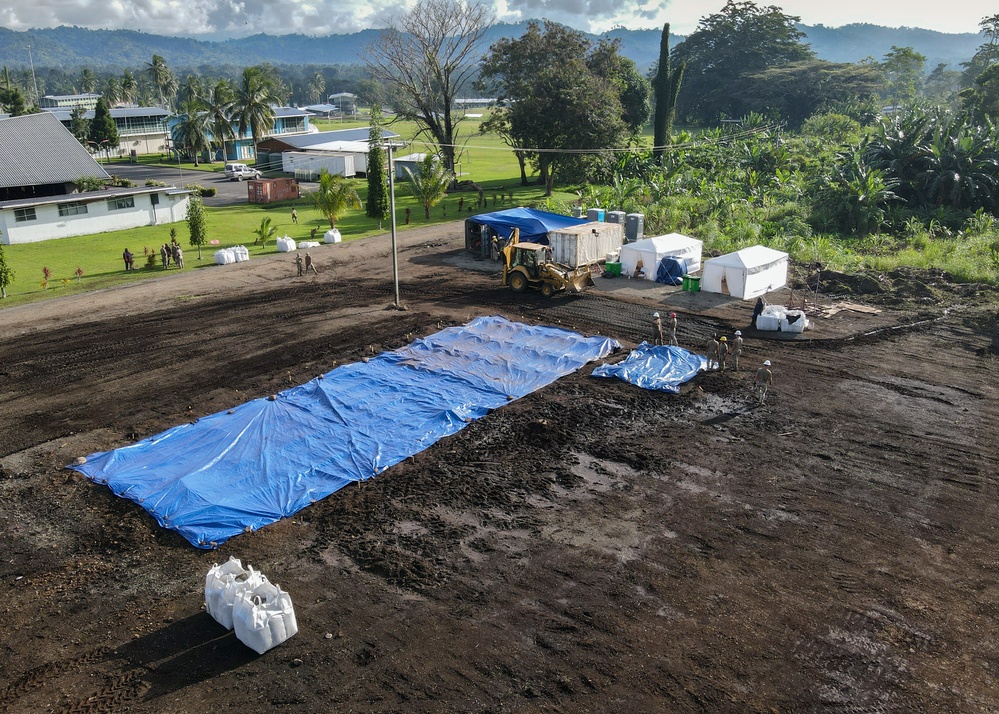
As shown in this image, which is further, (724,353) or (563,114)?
(563,114)

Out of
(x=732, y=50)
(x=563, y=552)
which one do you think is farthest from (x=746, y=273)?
A: (x=732, y=50)

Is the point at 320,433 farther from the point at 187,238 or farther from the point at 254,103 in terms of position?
the point at 254,103

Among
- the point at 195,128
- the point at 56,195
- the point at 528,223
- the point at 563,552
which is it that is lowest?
the point at 563,552

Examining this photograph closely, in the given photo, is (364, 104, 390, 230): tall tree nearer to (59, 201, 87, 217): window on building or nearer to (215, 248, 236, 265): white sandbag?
(215, 248, 236, 265): white sandbag

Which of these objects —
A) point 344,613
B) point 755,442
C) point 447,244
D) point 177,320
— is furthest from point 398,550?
point 447,244

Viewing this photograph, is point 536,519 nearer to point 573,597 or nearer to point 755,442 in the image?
point 573,597

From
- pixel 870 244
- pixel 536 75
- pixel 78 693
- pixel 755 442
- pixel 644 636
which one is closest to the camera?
pixel 78 693
